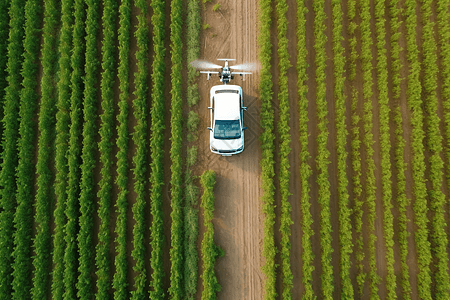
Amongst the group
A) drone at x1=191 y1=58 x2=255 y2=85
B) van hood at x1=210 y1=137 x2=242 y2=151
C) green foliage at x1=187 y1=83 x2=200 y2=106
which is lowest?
van hood at x1=210 y1=137 x2=242 y2=151

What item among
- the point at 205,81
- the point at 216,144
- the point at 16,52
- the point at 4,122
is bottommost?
the point at 216,144

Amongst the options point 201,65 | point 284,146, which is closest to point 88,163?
point 201,65

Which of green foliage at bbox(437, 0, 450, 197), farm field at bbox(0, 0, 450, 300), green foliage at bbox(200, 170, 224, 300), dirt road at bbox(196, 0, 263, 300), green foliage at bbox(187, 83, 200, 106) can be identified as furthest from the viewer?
green foliage at bbox(187, 83, 200, 106)

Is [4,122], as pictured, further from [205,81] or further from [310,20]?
[310,20]

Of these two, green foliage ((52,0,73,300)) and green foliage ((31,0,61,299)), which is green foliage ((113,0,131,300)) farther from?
green foliage ((31,0,61,299))

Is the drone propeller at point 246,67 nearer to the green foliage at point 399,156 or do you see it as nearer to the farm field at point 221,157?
the farm field at point 221,157

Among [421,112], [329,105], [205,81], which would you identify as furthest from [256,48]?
[421,112]

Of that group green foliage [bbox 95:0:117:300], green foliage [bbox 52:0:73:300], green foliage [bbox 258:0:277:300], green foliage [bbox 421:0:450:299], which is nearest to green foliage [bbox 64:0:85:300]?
green foliage [bbox 52:0:73:300]

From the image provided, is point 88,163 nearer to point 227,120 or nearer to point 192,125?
point 192,125
